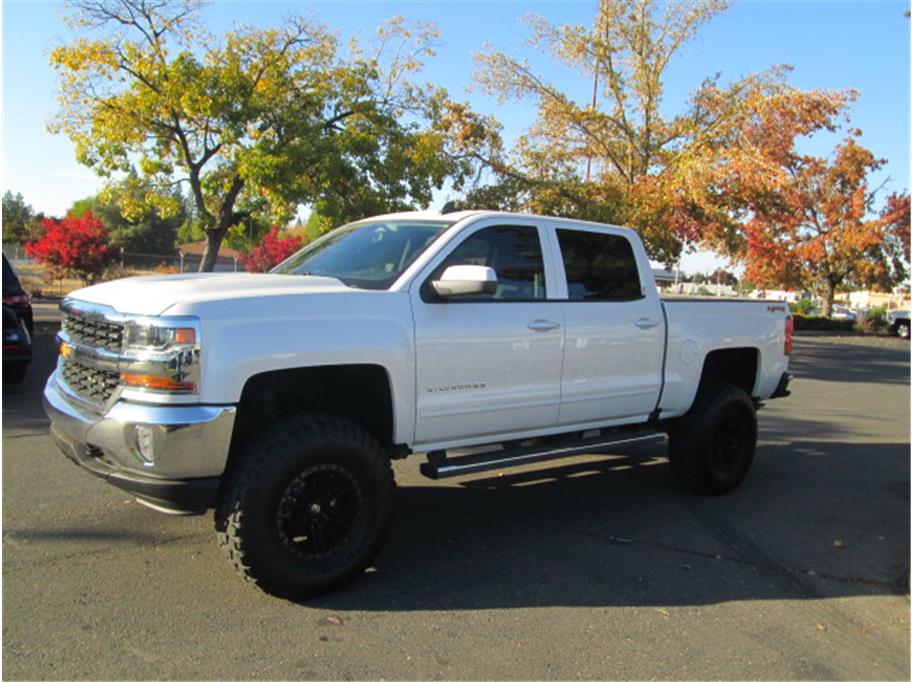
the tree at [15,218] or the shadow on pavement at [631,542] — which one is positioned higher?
the tree at [15,218]

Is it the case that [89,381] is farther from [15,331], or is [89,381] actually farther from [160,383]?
[15,331]

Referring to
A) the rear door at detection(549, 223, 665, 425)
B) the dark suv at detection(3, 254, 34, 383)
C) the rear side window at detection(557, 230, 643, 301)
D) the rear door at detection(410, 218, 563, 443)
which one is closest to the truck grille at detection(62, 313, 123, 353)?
the rear door at detection(410, 218, 563, 443)

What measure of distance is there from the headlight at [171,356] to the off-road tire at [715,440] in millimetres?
3874

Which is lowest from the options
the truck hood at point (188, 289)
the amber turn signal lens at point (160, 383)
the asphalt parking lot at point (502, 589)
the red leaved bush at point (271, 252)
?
the asphalt parking lot at point (502, 589)

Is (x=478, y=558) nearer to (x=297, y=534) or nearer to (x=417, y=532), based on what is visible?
(x=417, y=532)

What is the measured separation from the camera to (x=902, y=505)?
613 centimetres

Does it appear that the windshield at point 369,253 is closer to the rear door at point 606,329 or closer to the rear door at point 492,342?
the rear door at point 492,342

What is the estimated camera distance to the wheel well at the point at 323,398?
13.0 feet

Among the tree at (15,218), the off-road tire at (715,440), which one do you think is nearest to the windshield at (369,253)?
the off-road tire at (715,440)

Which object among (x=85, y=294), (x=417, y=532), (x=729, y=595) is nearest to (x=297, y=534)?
(x=417, y=532)

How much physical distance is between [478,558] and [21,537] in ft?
8.96

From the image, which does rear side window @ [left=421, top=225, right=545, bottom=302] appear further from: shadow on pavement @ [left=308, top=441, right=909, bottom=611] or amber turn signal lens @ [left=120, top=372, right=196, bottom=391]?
amber turn signal lens @ [left=120, top=372, right=196, bottom=391]

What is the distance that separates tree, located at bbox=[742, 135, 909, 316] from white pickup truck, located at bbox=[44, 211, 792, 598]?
28.1 m

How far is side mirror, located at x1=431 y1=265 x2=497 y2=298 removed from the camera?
4074 mm
